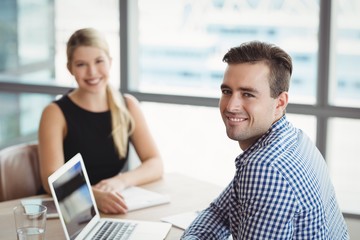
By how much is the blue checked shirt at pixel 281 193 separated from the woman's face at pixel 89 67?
1248 mm

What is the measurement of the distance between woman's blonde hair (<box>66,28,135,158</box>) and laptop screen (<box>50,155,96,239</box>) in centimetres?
74

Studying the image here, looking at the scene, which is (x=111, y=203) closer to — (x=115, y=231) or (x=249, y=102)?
(x=115, y=231)

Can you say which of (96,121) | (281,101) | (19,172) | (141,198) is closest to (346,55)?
(96,121)

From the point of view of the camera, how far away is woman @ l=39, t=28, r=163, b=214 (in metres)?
3.01

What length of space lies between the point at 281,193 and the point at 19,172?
5.13 feet

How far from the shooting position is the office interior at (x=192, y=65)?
3709 millimetres

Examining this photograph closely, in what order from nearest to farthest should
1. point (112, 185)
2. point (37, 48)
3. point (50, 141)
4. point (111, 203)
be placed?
point (111, 203) → point (112, 185) → point (50, 141) → point (37, 48)

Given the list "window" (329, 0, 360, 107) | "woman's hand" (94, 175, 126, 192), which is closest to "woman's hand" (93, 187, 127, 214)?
"woman's hand" (94, 175, 126, 192)

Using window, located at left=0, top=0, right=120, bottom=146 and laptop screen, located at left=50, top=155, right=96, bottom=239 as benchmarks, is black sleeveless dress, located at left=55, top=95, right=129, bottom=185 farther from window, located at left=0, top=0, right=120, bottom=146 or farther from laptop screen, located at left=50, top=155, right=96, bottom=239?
window, located at left=0, top=0, right=120, bottom=146

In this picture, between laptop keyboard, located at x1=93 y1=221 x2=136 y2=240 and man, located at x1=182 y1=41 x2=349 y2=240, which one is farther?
laptop keyboard, located at x1=93 y1=221 x2=136 y2=240

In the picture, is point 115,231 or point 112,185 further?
point 112,185

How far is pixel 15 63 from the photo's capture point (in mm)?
4492

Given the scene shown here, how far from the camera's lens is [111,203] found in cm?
253

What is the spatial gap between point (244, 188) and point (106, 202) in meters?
0.87
